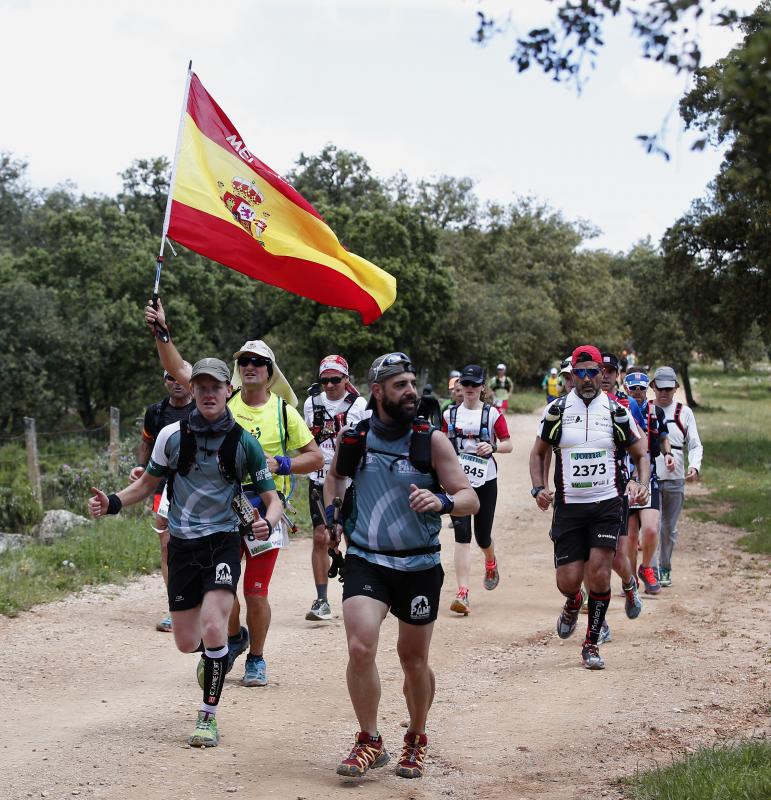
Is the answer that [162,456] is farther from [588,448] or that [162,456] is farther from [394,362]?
[588,448]

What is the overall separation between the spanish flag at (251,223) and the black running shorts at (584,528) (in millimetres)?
2117

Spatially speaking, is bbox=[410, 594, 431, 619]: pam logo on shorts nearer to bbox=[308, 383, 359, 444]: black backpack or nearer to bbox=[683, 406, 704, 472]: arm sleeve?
bbox=[308, 383, 359, 444]: black backpack

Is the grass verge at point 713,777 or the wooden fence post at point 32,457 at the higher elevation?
the wooden fence post at point 32,457

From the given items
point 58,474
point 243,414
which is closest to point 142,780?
point 243,414

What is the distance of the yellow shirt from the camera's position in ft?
25.8

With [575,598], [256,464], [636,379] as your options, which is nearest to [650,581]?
[636,379]

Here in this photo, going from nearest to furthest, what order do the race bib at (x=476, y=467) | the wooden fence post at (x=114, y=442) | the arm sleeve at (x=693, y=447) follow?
the race bib at (x=476, y=467), the arm sleeve at (x=693, y=447), the wooden fence post at (x=114, y=442)

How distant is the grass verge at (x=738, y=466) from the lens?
1746cm

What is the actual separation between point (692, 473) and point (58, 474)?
10610 mm

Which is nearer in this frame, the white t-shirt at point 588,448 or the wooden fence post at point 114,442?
the white t-shirt at point 588,448

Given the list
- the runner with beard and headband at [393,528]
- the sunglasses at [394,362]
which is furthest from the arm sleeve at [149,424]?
the sunglasses at [394,362]

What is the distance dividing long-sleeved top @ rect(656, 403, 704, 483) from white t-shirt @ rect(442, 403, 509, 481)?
6.40 ft

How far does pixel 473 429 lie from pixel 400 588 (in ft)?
16.8

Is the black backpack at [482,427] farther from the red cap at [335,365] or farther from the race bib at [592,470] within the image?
the race bib at [592,470]
